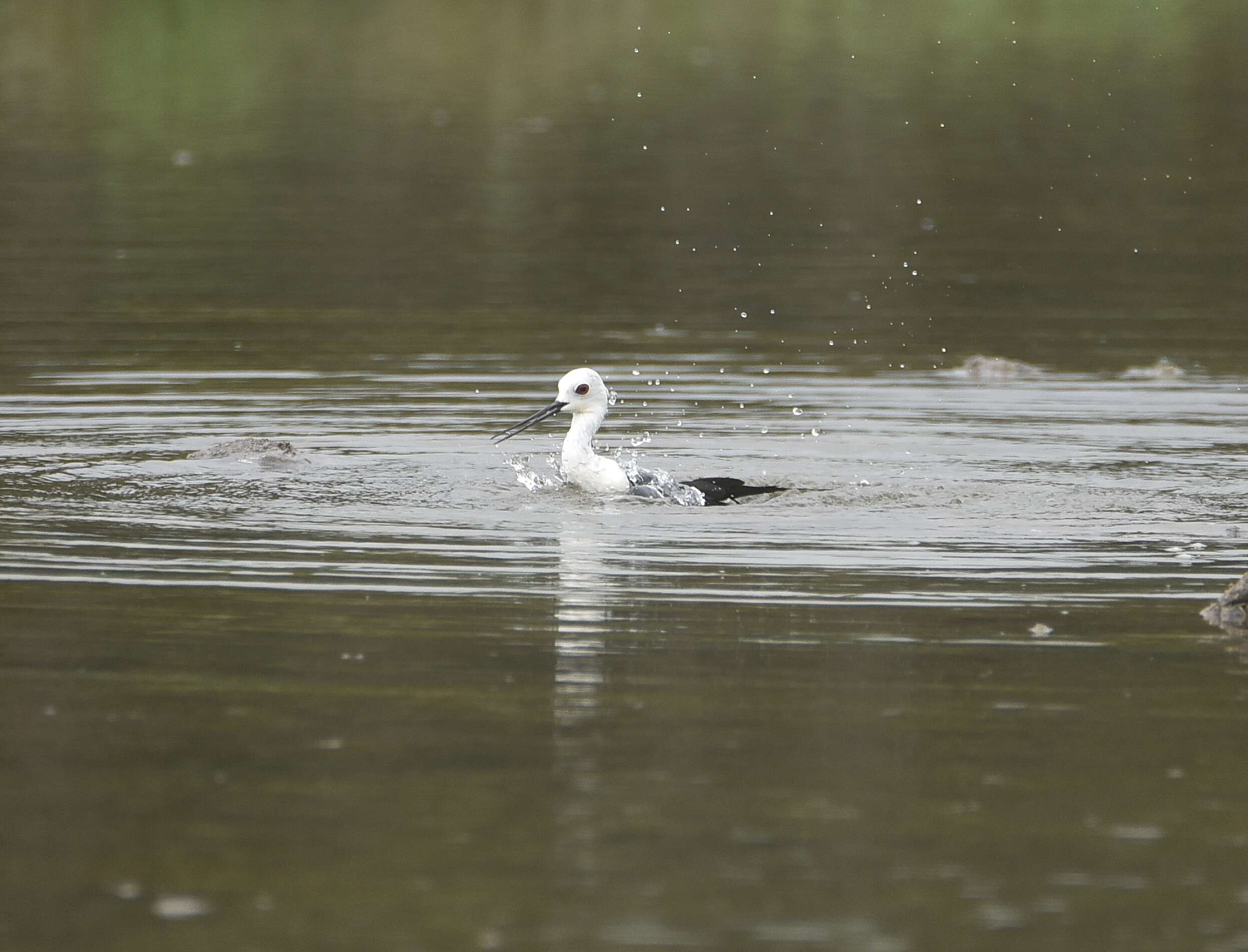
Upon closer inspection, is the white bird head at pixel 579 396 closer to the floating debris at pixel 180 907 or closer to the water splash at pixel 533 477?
the water splash at pixel 533 477

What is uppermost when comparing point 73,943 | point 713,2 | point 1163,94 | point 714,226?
point 713,2

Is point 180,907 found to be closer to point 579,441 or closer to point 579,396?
point 579,441

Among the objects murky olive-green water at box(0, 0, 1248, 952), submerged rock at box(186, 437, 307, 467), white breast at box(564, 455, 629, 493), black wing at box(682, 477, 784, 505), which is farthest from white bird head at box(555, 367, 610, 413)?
submerged rock at box(186, 437, 307, 467)

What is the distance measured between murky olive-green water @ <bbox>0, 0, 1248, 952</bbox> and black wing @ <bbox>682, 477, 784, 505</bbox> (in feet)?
0.46

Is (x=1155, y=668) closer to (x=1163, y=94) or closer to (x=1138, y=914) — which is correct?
(x=1138, y=914)

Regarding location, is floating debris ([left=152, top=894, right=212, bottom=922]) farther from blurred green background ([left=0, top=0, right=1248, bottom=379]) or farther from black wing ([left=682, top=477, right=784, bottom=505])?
blurred green background ([left=0, top=0, right=1248, bottom=379])

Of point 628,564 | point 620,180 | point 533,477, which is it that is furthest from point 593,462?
point 620,180

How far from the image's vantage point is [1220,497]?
11070 millimetres

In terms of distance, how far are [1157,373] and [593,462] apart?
5.52 meters

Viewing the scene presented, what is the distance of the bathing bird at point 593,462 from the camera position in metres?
11.2

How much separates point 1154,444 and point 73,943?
29.8 ft

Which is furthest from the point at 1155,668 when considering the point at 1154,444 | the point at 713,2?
the point at 713,2

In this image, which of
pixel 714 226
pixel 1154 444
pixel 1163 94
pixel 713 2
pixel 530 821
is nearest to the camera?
pixel 530 821

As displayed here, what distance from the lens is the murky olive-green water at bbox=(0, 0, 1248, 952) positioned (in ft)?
18.0
